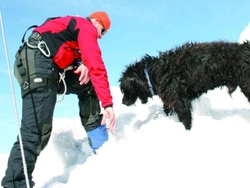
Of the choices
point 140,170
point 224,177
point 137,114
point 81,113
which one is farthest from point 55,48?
point 137,114

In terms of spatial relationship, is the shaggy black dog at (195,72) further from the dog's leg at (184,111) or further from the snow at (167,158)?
the snow at (167,158)

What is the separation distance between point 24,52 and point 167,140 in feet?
5.97

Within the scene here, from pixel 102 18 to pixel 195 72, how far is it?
1670 mm

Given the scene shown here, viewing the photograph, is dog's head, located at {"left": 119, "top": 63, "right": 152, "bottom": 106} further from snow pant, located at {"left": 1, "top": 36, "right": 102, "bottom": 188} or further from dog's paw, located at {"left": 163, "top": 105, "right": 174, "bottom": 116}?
snow pant, located at {"left": 1, "top": 36, "right": 102, "bottom": 188}

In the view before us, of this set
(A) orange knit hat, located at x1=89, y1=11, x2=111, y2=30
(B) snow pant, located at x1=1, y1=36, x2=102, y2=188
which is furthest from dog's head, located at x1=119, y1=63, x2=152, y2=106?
(B) snow pant, located at x1=1, y1=36, x2=102, y2=188

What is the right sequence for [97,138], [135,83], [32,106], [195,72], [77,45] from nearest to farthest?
[32,106] < [77,45] < [97,138] < [195,72] < [135,83]

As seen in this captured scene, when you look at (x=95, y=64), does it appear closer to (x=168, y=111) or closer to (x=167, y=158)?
(x=167, y=158)

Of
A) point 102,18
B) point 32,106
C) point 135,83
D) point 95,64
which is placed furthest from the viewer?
point 135,83

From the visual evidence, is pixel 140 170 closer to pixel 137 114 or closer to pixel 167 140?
pixel 167 140

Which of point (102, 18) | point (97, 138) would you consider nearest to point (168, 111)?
point (97, 138)

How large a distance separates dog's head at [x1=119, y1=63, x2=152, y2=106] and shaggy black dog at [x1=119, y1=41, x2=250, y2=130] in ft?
0.53

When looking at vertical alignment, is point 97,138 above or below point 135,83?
below

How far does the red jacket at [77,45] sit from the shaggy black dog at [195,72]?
1684mm

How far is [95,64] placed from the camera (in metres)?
2.87
